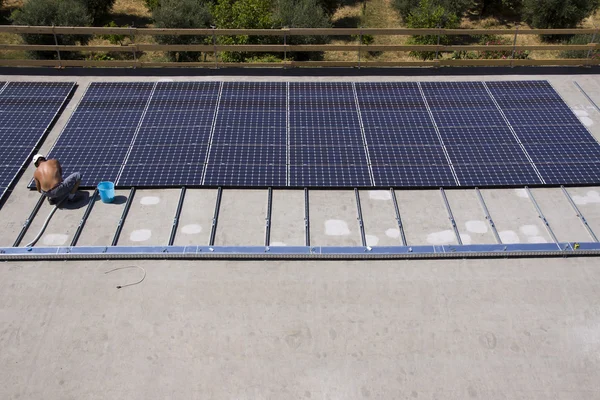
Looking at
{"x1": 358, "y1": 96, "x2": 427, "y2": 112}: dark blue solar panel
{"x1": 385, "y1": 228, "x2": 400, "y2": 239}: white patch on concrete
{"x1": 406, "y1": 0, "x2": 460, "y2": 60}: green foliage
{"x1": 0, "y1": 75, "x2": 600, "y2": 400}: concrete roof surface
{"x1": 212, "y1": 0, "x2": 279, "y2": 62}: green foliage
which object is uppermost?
{"x1": 406, "y1": 0, "x2": 460, "y2": 60}: green foliage

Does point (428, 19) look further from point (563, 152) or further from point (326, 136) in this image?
point (326, 136)

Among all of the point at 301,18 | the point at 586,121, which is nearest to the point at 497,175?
the point at 586,121

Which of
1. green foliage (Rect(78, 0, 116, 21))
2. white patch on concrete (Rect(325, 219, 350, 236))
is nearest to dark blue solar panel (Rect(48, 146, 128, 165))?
white patch on concrete (Rect(325, 219, 350, 236))

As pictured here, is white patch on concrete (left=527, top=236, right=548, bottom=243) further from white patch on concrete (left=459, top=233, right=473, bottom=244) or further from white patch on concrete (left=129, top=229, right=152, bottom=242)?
white patch on concrete (left=129, top=229, right=152, bottom=242)

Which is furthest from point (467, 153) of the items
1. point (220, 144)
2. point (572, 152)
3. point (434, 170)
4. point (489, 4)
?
point (489, 4)

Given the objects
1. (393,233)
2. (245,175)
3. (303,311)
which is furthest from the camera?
(245,175)

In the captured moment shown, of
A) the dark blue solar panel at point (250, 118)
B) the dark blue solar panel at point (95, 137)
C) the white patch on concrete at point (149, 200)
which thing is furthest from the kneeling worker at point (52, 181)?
the dark blue solar panel at point (250, 118)
